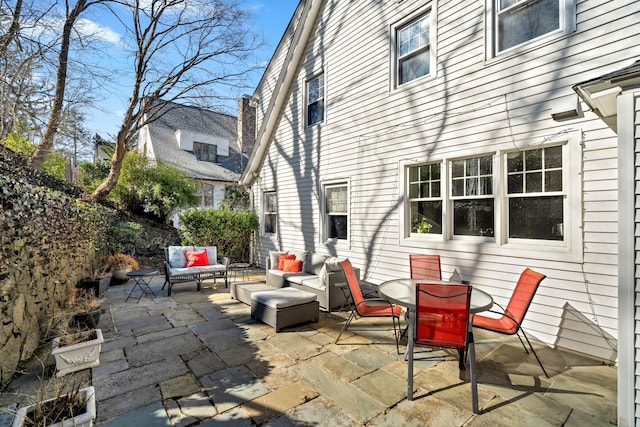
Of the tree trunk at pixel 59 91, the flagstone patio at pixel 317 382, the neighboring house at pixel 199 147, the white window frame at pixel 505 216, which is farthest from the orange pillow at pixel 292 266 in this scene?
the neighboring house at pixel 199 147

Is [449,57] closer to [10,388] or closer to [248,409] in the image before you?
[248,409]

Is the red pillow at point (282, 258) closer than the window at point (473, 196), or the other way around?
the window at point (473, 196)

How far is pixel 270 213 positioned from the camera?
9898 mm

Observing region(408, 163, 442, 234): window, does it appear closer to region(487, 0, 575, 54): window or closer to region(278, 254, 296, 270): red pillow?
region(487, 0, 575, 54): window

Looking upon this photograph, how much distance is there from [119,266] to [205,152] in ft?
39.4

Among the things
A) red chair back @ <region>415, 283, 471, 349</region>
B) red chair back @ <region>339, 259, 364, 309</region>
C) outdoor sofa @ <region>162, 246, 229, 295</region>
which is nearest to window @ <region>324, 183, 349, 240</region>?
outdoor sofa @ <region>162, 246, 229, 295</region>

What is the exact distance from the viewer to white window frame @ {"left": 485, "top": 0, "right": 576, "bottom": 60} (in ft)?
12.6

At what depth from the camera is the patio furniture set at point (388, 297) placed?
9.25 ft

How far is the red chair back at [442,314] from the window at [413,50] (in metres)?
4.41

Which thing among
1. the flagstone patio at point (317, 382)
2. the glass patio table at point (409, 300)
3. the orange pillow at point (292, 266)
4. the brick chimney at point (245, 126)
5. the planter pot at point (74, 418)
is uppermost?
the brick chimney at point (245, 126)

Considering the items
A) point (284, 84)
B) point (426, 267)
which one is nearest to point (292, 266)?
point (426, 267)

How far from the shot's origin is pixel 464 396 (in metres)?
2.82

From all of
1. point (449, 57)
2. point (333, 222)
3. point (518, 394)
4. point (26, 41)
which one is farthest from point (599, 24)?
point (26, 41)

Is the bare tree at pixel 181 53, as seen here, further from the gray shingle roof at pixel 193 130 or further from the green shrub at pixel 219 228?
the green shrub at pixel 219 228
